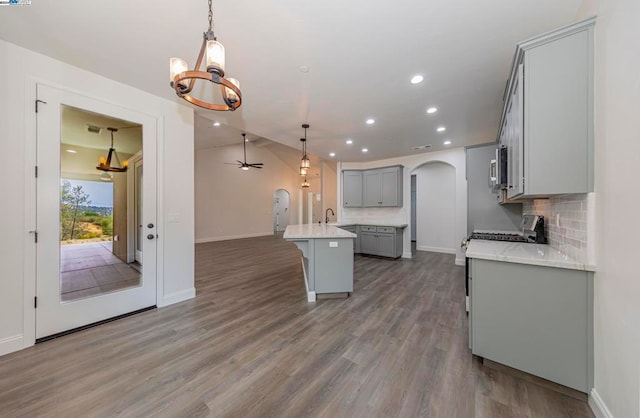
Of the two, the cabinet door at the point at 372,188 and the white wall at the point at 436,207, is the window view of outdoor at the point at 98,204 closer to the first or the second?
the cabinet door at the point at 372,188

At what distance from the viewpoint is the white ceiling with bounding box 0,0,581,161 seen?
1618 mm

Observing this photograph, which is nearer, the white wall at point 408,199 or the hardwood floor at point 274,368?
the hardwood floor at point 274,368

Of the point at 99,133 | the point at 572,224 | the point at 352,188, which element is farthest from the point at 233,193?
the point at 572,224

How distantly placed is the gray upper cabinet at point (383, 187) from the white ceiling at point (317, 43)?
2.77 metres

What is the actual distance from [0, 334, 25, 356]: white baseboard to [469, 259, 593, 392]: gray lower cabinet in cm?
393

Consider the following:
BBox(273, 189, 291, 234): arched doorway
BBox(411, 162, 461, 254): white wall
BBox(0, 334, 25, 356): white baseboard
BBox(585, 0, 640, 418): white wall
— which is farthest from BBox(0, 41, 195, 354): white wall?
BBox(273, 189, 291, 234): arched doorway

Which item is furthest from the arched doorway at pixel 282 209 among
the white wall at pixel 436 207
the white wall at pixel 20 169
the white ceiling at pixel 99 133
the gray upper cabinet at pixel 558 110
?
the gray upper cabinet at pixel 558 110

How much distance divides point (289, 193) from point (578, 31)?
11104 millimetres

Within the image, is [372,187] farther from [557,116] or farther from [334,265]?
[557,116]

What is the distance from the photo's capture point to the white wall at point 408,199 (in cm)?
528

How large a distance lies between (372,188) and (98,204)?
17.8ft

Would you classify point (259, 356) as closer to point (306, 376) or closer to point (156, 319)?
point (306, 376)

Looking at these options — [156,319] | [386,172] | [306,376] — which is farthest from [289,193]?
[306,376]

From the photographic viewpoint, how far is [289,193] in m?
12.1
